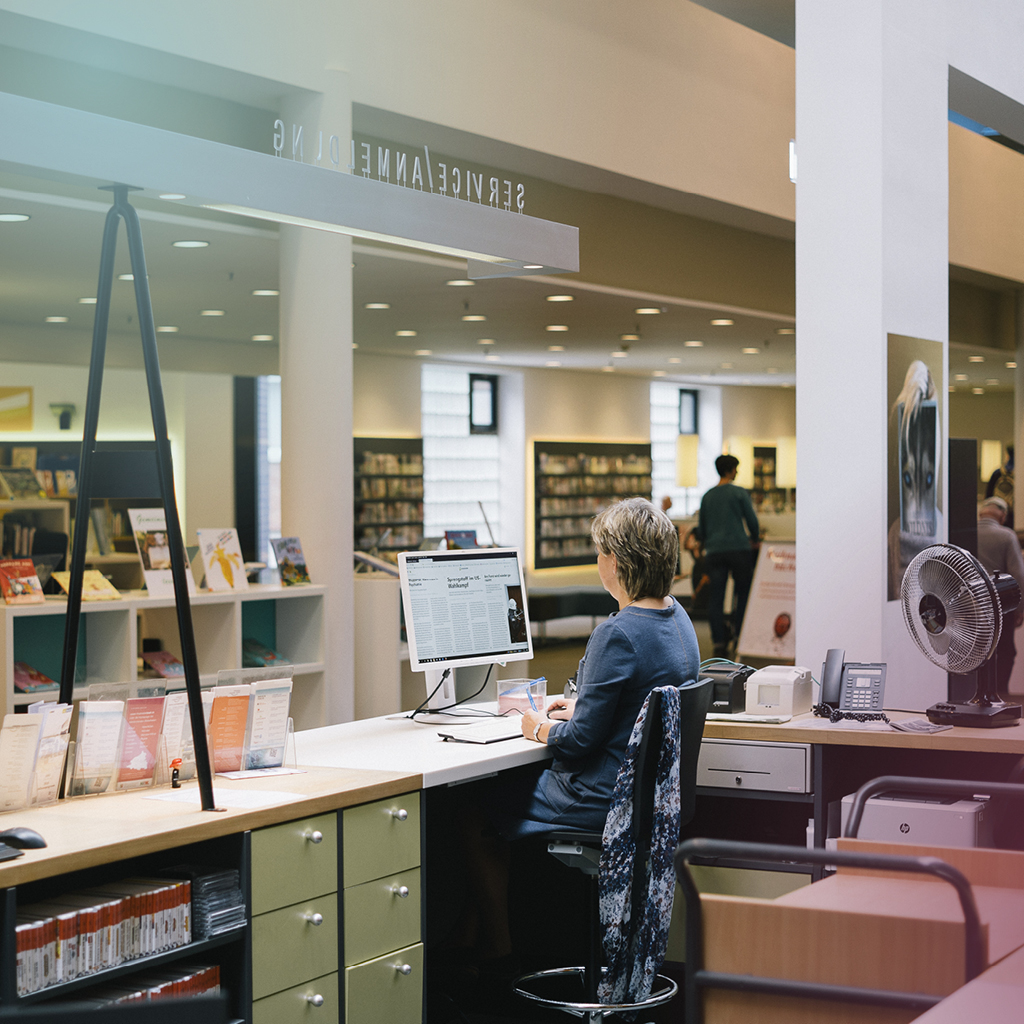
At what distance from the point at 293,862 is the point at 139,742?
48 centimetres

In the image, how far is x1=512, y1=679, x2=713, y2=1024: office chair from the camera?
3.10 metres

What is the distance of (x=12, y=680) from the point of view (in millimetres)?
5000

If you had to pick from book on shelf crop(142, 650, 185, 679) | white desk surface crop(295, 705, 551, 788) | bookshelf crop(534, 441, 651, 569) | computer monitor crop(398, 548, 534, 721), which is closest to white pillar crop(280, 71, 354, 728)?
book on shelf crop(142, 650, 185, 679)

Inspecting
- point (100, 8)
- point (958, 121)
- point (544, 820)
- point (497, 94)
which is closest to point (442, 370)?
point (958, 121)

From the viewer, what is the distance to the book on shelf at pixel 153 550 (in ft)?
18.2

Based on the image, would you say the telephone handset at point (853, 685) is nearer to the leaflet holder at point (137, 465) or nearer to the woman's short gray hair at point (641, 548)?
the woman's short gray hair at point (641, 548)

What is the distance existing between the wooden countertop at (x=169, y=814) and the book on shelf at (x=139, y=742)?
43 mm

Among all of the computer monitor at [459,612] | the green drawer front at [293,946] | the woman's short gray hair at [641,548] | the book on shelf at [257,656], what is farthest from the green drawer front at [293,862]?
the book on shelf at [257,656]

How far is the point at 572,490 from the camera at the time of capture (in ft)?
53.2

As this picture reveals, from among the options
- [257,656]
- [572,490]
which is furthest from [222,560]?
[572,490]

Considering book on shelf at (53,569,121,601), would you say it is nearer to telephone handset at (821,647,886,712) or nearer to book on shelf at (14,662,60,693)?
book on shelf at (14,662,60,693)

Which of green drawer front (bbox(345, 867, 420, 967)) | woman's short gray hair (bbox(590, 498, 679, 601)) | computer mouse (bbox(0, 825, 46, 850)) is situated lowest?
green drawer front (bbox(345, 867, 420, 967))

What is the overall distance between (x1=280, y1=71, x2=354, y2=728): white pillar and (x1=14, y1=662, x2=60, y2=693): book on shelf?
4.48 ft

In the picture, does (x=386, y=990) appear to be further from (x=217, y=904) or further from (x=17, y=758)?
(x=17, y=758)
